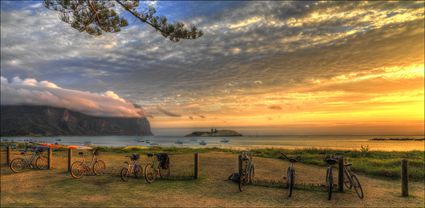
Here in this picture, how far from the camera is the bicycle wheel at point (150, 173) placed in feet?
47.5

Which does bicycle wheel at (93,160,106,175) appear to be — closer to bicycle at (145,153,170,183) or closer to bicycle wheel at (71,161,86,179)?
bicycle wheel at (71,161,86,179)

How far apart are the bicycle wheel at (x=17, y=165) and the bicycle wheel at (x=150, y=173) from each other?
8185mm

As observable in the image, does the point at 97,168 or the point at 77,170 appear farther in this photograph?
the point at 97,168

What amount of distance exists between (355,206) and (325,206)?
3.55 feet

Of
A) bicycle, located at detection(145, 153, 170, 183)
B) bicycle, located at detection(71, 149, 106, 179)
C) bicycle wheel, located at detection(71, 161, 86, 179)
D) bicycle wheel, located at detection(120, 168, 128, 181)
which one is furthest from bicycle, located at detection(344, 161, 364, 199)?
bicycle wheel, located at detection(71, 161, 86, 179)

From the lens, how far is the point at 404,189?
1289cm

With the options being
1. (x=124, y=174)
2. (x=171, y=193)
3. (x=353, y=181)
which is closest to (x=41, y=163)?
(x=124, y=174)

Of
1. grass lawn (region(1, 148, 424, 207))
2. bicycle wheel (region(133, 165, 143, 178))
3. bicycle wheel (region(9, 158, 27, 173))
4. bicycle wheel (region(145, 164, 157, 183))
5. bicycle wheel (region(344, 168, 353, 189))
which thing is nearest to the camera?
grass lawn (region(1, 148, 424, 207))

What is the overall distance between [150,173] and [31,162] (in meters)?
8.48

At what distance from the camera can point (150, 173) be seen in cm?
1477

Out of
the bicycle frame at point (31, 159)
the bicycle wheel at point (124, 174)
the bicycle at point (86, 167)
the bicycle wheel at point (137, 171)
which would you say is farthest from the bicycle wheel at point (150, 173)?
the bicycle frame at point (31, 159)

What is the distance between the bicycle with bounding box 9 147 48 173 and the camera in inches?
699

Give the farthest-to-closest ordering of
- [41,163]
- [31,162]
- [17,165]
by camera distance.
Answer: [41,163]
[31,162]
[17,165]

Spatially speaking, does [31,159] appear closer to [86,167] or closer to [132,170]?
[86,167]
